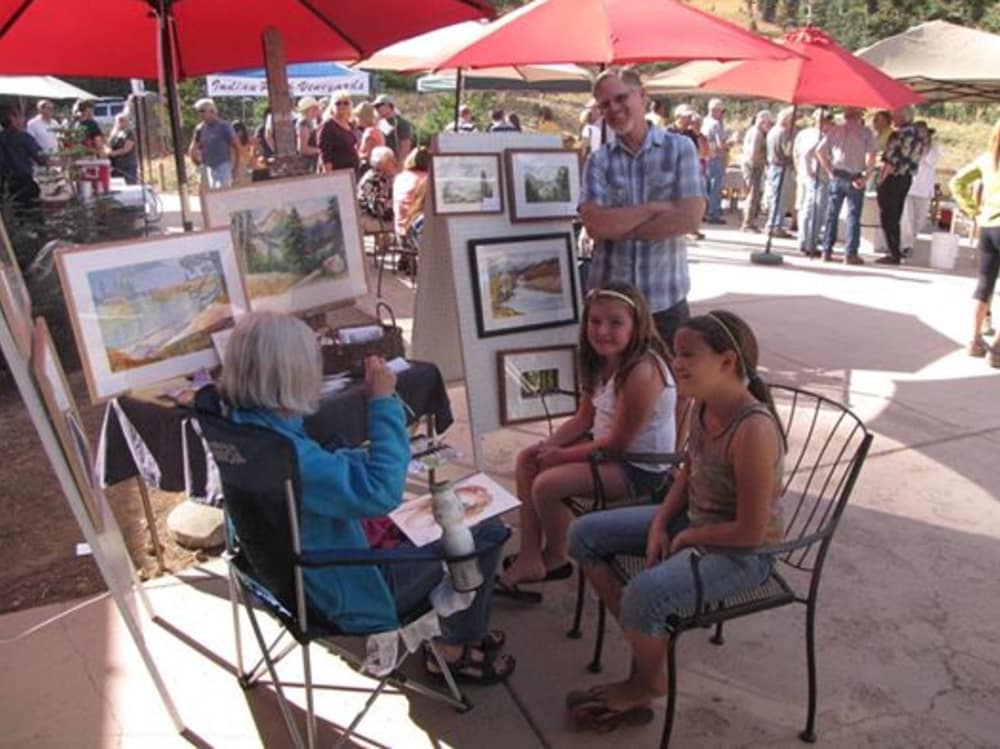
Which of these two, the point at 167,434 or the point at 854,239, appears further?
the point at 854,239

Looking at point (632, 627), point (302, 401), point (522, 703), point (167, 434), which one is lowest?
point (522, 703)

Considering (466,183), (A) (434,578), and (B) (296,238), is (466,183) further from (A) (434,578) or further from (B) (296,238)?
(A) (434,578)

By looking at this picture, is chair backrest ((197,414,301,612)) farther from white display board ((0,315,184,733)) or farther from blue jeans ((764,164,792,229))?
blue jeans ((764,164,792,229))

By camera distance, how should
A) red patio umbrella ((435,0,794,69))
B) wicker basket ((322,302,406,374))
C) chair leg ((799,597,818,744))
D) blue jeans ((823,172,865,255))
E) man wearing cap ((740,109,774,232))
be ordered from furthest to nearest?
man wearing cap ((740,109,774,232)) → blue jeans ((823,172,865,255)) → red patio umbrella ((435,0,794,69)) → wicker basket ((322,302,406,374)) → chair leg ((799,597,818,744))

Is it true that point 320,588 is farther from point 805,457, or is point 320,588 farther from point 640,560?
point 805,457

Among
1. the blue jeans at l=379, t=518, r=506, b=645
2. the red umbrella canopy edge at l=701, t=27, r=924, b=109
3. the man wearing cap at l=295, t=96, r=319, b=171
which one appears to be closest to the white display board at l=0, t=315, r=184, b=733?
the blue jeans at l=379, t=518, r=506, b=645

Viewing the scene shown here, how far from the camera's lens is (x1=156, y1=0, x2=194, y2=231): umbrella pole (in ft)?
10.7

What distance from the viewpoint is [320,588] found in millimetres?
2121

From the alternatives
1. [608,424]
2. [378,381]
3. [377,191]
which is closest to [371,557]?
[378,381]

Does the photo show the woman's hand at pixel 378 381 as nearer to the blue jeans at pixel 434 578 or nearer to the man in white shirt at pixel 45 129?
the blue jeans at pixel 434 578

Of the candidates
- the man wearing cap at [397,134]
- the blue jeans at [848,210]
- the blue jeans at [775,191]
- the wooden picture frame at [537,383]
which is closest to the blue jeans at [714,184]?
the blue jeans at [775,191]

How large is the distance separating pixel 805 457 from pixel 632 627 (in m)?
2.53

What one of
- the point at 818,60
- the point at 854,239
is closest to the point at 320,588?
the point at 818,60

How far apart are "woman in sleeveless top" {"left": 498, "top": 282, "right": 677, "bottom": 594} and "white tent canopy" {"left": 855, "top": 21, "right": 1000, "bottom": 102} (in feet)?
28.7
